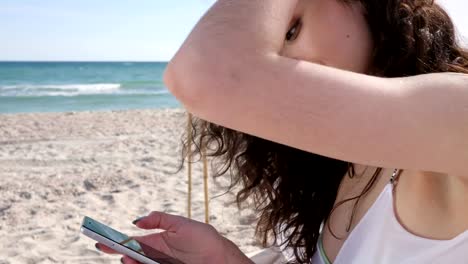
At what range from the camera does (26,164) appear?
523cm

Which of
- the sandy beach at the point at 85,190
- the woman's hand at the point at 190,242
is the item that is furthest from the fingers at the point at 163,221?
the sandy beach at the point at 85,190

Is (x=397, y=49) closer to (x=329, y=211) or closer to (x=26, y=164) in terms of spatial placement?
(x=329, y=211)

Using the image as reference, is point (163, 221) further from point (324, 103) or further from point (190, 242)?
point (324, 103)

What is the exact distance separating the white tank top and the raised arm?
257 mm

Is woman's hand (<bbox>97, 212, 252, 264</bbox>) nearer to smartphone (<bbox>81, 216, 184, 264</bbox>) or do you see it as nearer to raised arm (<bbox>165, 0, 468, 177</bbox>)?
smartphone (<bbox>81, 216, 184, 264</bbox>)

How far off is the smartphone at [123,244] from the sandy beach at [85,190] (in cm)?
182

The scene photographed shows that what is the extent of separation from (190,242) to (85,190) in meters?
3.10

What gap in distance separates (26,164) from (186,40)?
4.87 m

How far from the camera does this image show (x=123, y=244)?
117 cm

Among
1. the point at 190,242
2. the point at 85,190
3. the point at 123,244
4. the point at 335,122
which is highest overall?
the point at 335,122

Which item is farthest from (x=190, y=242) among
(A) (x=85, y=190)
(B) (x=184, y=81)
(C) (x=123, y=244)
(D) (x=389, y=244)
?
(A) (x=85, y=190)

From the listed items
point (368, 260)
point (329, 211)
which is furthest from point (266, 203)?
point (368, 260)

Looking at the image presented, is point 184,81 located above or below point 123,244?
above

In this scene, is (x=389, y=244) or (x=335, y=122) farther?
(x=389, y=244)
